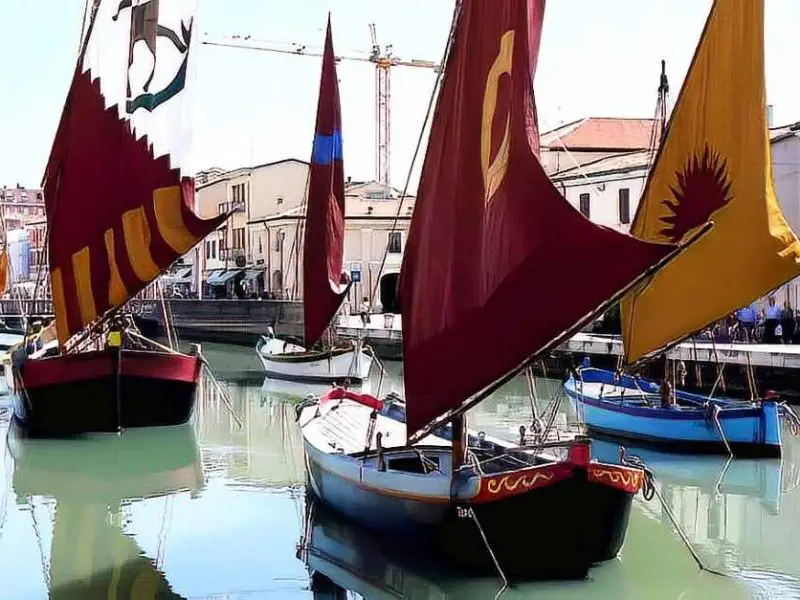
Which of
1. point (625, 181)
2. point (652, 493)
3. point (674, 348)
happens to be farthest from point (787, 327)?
point (652, 493)

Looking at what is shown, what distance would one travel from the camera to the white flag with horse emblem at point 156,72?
17.5m

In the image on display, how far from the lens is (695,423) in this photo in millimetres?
17953

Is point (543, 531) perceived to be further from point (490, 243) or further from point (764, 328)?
point (764, 328)

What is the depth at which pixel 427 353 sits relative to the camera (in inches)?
376

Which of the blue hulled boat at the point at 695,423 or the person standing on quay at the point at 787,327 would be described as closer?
the blue hulled boat at the point at 695,423

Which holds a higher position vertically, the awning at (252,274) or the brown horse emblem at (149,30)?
the brown horse emblem at (149,30)

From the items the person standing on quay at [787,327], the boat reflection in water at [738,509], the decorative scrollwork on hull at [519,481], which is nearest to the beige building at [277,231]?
the person standing on quay at [787,327]

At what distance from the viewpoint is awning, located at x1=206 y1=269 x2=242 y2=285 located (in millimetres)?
60594

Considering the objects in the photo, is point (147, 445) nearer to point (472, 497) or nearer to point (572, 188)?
point (472, 497)

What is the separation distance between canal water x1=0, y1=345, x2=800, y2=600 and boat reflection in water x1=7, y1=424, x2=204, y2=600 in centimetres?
3

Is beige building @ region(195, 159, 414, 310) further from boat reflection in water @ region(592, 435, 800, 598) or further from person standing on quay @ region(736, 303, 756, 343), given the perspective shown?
boat reflection in water @ region(592, 435, 800, 598)

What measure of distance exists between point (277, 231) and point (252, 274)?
14.1 ft

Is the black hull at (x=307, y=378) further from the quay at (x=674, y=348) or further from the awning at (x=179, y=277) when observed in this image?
the awning at (x=179, y=277)

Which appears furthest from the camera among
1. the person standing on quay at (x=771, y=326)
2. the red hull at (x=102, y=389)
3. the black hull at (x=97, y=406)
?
the person standing on quay at (x=771, y=326)
